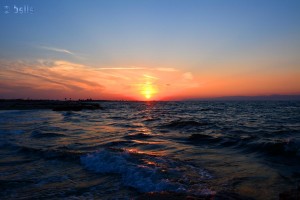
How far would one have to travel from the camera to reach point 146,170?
8578mm

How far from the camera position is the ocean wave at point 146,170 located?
7.30m

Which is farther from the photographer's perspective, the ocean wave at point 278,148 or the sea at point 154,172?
the ocean wave at point 278,148

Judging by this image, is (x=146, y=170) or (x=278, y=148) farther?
(x=278, y=148)

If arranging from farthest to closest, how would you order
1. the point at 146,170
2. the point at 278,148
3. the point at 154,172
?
1. the point at 278,148
2. the point at 146,170
3. the point at 154,172

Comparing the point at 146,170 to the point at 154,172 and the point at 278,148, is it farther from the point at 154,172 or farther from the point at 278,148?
the point at 278,148

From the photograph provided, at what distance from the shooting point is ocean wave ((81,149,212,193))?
24.0 feet

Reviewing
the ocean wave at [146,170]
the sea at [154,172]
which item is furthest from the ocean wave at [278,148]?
the ocean wave at [146,170]

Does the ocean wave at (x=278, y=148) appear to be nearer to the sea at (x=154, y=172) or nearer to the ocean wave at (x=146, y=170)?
the sea at (x=154, y=172)

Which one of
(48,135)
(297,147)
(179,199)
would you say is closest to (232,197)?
(179,199)

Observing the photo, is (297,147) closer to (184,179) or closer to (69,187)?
(184,179)

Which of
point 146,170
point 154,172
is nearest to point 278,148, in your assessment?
point 154,172

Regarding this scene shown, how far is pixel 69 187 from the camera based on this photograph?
23.6ft

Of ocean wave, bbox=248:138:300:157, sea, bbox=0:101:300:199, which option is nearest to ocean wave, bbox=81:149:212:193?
sea, bbox=0:101:300:199

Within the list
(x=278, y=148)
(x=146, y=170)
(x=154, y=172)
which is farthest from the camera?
(x=278, y=148)
